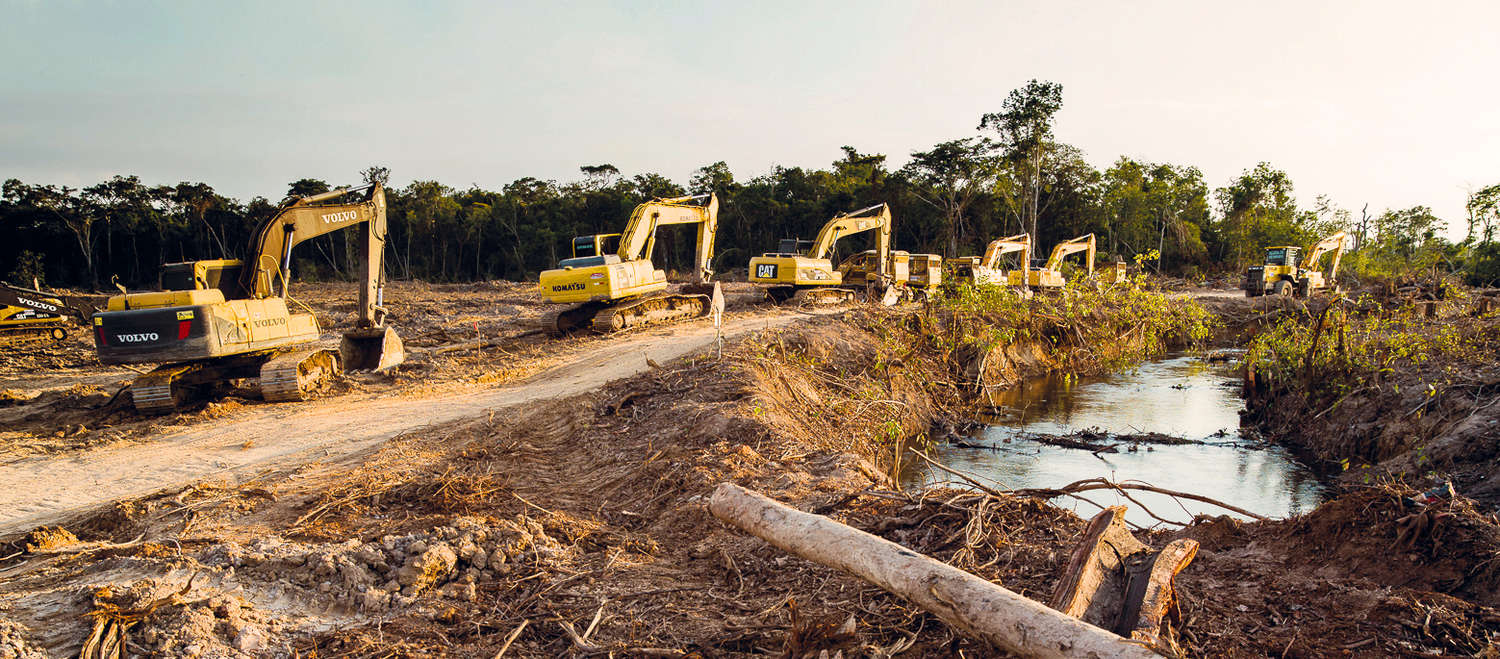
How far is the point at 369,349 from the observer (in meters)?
12.1

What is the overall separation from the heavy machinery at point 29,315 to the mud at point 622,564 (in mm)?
Result: 15107

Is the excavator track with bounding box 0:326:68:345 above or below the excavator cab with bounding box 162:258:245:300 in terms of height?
below

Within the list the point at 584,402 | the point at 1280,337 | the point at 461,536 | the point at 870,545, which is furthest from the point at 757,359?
the point at 1280,337

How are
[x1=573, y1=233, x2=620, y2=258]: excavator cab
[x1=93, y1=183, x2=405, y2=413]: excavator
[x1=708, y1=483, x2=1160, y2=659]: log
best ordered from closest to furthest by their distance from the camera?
[x1=708, y1=483, x2=1160, y2=659]: log, [x1=93, y1=183, x2=405, y2=413]: excavator, [x1=573, y1=233, x2=620, y2=258]: excavator cab

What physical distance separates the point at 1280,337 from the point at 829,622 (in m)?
11.2

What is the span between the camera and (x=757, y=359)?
376 inches

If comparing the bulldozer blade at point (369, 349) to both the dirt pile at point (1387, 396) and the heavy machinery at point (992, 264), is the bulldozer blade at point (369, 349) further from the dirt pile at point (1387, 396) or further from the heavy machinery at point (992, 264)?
the heavy machinery at point (992, 264)

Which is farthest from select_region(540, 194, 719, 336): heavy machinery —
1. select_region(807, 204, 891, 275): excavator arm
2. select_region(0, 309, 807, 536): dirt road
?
select_region(807, 204, 891, 275): excavator arm

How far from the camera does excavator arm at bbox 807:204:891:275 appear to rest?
2042cm

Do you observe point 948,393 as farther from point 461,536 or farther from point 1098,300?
point 461,536

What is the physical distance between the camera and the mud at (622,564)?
3309 millimetres

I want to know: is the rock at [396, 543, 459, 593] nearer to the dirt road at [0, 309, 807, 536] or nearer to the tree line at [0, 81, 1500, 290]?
the dirt road at [0, 309, 807, 536]

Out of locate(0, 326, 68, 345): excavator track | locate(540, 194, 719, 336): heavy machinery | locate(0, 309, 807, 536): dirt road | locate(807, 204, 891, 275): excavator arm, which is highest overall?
locate(807, 204, 891, 275): excavator arm

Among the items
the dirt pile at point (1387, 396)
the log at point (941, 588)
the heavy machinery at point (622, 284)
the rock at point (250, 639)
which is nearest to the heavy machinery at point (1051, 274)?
the heavy machinery at point (622, 284)
